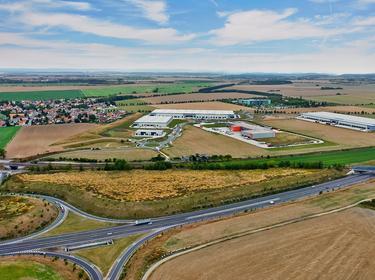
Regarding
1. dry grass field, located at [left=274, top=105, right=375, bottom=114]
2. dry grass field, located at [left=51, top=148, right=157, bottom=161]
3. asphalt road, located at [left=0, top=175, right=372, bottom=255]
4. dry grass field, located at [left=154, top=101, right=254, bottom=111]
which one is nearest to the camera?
asphalt road, located at [left=0, top=175, right=372, bottom=255]

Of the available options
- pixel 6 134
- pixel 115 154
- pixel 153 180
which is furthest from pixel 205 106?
pixel 153 180

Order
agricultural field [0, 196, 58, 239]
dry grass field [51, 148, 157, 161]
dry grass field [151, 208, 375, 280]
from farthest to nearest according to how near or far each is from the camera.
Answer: dry grass field [51, 148, 157, 161]
agricultural field [0, 196, 58, 239]
dry grass field [151, 208, 375, 280]

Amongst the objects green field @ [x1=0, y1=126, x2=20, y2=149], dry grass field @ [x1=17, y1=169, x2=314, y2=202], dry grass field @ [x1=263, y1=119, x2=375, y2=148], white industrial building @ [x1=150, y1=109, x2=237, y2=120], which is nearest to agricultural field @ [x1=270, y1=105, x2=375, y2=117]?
dry grass field @ [x1=263, y1=119, x2=375, y2=148]

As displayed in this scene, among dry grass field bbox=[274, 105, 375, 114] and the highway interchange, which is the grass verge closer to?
the highway interchange

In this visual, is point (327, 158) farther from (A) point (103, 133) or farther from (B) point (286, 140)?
(A) point (103, 133)

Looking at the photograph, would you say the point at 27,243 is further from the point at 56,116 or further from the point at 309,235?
the point at 56,116

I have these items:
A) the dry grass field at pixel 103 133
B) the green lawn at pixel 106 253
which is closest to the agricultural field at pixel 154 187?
the green lawn at pixel 106 253
